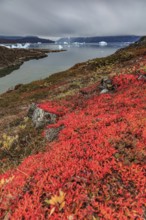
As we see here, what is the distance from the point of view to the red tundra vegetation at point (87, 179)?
19.6 ft

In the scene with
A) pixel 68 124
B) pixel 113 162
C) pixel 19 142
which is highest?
pixel 113 162

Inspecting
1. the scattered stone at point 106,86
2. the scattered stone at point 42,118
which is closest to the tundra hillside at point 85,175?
the scattered stone at point 42,118

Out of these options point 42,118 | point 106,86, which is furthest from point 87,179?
point 106,86

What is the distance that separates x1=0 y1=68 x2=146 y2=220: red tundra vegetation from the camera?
5961 mm

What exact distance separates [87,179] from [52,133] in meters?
5.89

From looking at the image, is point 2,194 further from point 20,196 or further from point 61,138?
point 61,138

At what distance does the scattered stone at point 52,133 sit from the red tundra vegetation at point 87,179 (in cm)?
150

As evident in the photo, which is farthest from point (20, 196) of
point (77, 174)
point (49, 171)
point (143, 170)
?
point (143, 170)

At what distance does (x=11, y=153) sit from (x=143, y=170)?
7.80m

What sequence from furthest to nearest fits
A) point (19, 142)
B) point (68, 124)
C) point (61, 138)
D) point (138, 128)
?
point (19, 142) → point (68, 124) → point (61, 138) → point (138, 128)

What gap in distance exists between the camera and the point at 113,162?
7461mm

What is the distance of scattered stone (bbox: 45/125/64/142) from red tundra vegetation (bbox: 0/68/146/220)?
1500mm

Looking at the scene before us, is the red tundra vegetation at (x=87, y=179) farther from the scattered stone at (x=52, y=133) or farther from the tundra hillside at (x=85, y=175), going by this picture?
the scattered stone at (x=52, y=133)

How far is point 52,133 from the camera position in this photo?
1252 cm
